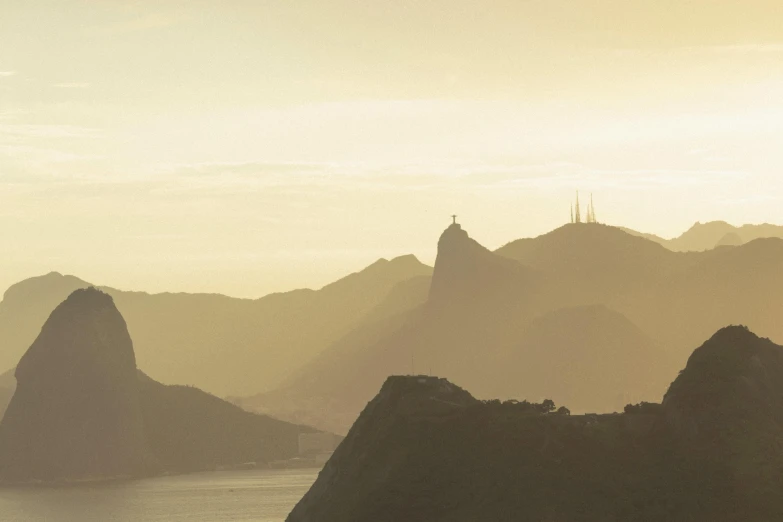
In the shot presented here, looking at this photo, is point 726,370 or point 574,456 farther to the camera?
point 726,370

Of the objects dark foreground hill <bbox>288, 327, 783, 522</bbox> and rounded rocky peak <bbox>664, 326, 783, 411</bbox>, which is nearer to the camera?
dark foreground hill <bbox>288, 327, 783, 522</bbox>

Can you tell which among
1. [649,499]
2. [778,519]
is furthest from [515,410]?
[778,519]

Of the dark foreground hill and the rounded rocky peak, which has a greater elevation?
the rounded rocky peak

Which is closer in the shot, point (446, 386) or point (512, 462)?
point (512, 462)

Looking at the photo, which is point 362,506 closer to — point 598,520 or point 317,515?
point 317,515

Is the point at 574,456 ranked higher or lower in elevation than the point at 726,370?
lower

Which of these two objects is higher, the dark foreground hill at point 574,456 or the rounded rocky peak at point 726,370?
the rounded rocky peak at point 726,370

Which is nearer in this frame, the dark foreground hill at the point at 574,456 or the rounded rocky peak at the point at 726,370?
the dark foreground hill at the point at 574,456

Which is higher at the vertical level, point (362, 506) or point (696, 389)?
point (696, 389)
